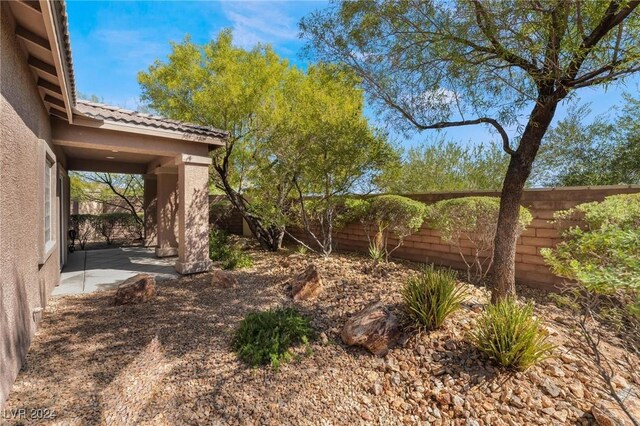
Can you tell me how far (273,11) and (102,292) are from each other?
24.5 feet

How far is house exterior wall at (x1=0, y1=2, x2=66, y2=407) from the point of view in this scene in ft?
10.6

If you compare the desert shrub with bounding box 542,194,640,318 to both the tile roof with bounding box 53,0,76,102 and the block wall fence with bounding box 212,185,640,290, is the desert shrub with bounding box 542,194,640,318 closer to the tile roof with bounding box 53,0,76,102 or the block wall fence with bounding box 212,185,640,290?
the block wall fence with bounding box 212,185,640,290

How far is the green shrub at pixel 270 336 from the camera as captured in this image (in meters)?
3.95

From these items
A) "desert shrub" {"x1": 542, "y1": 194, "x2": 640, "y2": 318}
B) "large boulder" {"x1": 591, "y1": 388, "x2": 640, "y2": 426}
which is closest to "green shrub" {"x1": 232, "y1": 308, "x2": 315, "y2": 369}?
"large boulder" {"x1": 591, "y1": 388, "x2": 640, "y2": 426}

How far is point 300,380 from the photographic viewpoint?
364 cm

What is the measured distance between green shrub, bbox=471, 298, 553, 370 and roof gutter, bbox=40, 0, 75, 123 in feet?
18.6

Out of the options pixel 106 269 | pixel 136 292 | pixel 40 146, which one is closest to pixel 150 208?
pixel 106 269

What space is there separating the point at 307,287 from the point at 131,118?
555 cm

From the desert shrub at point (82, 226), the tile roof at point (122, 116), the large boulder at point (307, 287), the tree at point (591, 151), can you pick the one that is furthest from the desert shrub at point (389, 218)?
the desert shrub at point (82, 226)

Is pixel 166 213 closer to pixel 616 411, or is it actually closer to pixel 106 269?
pixel 106 269

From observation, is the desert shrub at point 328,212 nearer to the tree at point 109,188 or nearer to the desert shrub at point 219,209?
the desert shrub at point 219,209

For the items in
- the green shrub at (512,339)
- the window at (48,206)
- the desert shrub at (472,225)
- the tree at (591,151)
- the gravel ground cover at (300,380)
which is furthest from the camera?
the tree at (591,151)

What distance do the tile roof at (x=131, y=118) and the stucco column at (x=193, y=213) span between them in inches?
27.8

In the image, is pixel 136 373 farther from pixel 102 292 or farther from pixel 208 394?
pixel 102 292
